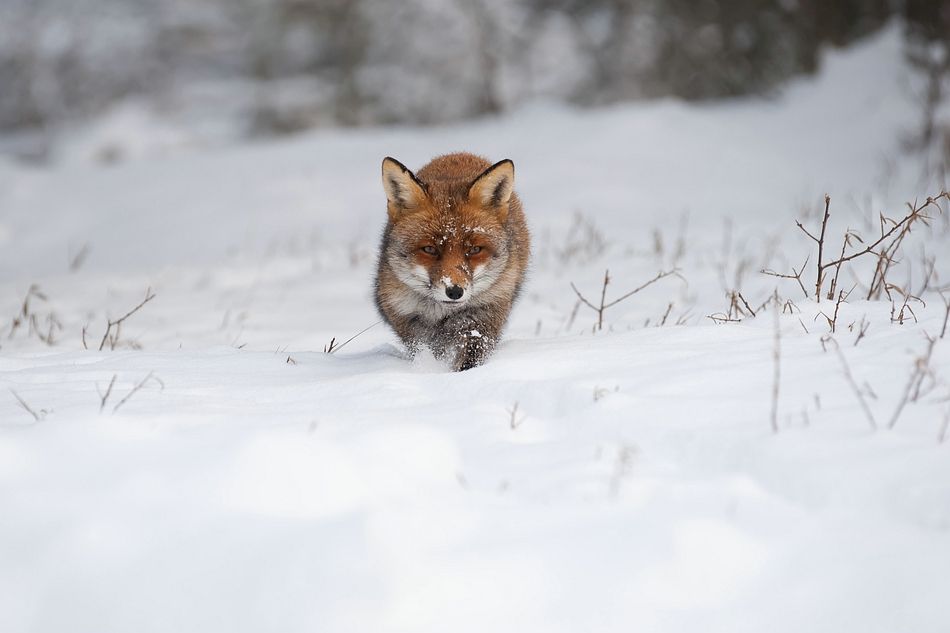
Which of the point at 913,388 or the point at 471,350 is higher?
the point at 913,388

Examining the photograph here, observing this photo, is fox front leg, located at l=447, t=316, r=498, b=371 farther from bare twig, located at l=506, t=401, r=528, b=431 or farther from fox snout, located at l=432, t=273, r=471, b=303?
bare twig, located at l=506, t=401, r=528, b=431

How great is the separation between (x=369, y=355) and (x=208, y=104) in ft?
62.9

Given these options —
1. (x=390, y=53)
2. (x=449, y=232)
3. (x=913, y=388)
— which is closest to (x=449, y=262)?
(x=449, y=232)

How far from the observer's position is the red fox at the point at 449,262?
4.93 m

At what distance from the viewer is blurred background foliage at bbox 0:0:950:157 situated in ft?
58.4

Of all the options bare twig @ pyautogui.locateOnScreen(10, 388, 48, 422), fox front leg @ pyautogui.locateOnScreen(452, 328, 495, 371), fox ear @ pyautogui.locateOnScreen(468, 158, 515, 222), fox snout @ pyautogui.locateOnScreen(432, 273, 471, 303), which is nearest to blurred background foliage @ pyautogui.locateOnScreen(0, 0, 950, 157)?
fox ear @ pyautogui.locateOnScreen(468, 158, 515, 222)

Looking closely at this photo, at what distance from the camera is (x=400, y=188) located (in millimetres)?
5191

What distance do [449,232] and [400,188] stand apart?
1.62 feet

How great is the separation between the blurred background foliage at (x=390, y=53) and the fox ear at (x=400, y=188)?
13397 mm

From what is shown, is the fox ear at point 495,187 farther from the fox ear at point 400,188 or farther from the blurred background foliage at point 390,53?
the blurred background foliage at point 390,53

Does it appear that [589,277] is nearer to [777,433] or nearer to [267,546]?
[777,433]

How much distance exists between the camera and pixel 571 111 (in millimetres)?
18234

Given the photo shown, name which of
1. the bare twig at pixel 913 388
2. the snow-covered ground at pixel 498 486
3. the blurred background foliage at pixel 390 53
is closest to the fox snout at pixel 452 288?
the snow-covered ground at pixel 498 486

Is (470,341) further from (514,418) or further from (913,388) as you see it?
(913,388)
